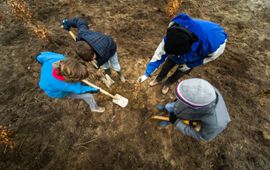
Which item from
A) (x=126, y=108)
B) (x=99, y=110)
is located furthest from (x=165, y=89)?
(x=99, y=110)

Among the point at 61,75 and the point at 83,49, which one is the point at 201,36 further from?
the point at 61,75

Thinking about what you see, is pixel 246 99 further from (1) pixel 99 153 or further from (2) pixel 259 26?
(1) pixel 99 153

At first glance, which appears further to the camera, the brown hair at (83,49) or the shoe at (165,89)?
the shoe at (165,89)

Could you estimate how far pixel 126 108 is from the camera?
2.88 metres

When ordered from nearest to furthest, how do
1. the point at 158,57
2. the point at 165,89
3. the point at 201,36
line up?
the point at 201,36
the point at 158,57
the point at 165,89

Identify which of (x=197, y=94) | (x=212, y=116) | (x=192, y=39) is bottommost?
(x=212, y=116)

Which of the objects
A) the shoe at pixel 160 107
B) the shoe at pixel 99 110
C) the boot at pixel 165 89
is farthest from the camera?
the boot at pixel 165 89

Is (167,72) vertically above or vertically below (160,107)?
above

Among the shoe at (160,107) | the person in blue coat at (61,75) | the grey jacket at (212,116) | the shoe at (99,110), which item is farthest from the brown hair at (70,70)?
the shoe at (160,107)

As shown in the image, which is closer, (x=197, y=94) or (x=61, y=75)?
(x=197, y=94)

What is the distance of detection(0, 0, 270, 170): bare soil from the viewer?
8.25ft

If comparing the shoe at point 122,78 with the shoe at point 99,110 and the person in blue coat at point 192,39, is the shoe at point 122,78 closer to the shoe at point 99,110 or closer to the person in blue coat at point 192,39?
the shoe at point 99,110

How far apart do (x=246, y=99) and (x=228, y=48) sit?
1.22 m

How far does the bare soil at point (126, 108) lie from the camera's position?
2.51 m
